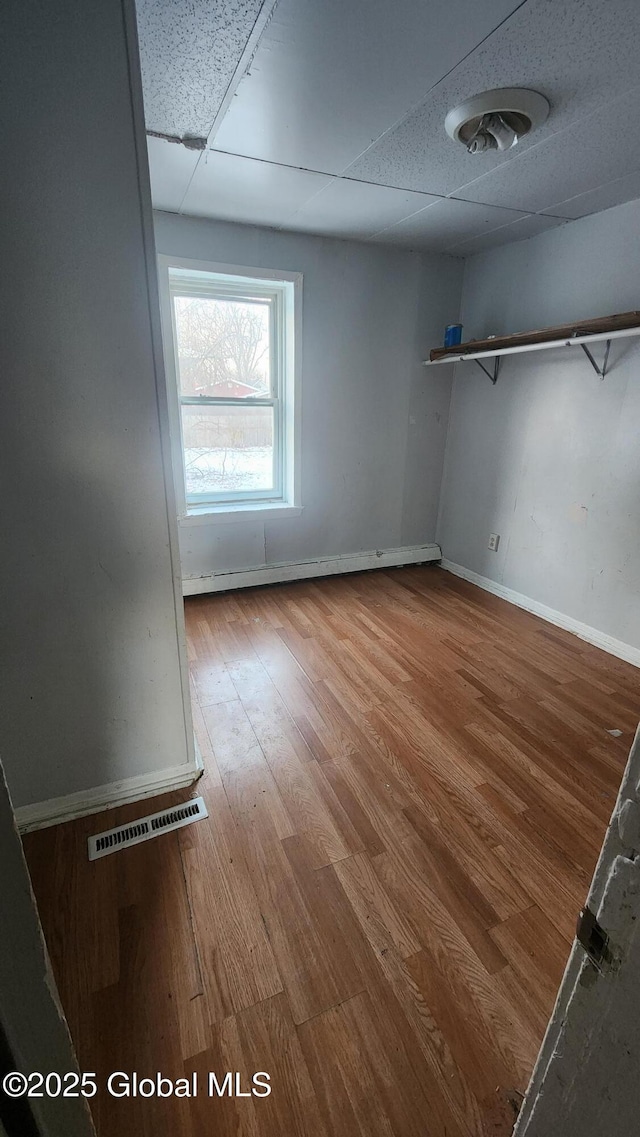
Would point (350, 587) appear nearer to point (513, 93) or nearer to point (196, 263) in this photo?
point (196, 263)

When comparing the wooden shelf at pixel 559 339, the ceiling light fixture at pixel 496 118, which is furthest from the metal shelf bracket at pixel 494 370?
the ceiling light fixture at pixel 496 118

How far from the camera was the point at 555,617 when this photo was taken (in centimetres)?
293

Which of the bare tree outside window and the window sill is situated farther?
the window sill

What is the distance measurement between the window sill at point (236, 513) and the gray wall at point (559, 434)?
1.43 m

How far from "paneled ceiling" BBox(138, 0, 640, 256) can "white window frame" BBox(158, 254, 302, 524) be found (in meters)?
0.33

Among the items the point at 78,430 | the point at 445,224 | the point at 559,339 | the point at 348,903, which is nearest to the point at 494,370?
the point at 559,339

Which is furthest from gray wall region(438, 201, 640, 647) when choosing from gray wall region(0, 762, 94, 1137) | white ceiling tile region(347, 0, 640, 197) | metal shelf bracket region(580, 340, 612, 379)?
gray wall region(0, 762, 94, 1137)

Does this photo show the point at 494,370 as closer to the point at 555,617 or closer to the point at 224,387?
the point at 555,617

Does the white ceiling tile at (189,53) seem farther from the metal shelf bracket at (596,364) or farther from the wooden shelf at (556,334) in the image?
the metal shelf bracket at (596,364)

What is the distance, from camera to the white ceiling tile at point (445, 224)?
2410 millimetres

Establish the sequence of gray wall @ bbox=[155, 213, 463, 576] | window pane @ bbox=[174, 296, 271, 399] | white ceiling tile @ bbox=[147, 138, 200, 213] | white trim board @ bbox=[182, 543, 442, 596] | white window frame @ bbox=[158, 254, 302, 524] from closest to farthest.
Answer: white ceiling tile @ bbox=[147, 138, 200, 213], white window frame @ bbox=[158, 254, 302, 524], window pane @ bbox=[174, 296, 271, 399], gray wall @ bbox=[155, 213, 463, 576], white trim board @ bbox=[182, 543, 442, 596]

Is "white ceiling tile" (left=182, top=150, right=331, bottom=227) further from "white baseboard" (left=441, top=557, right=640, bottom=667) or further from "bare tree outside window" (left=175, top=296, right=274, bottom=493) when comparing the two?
"white baseboard" (left=441, top=557, right=640, bottom=667)

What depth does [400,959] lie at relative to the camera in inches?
44.6

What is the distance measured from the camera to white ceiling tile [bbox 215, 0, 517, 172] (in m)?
1.20
